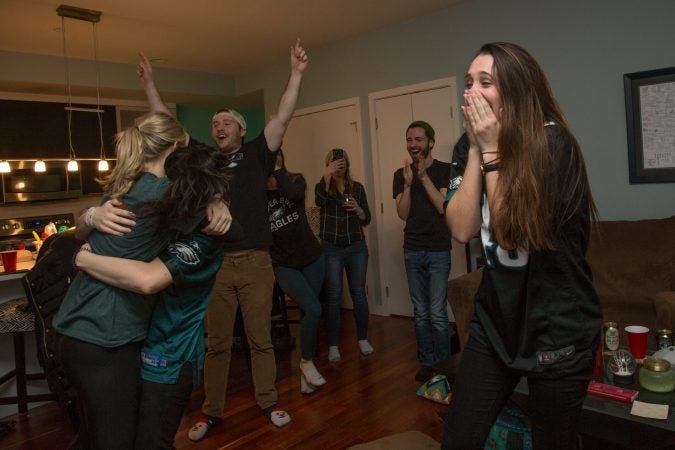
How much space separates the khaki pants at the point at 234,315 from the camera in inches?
96.7

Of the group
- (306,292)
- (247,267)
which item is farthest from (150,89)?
(306,292)

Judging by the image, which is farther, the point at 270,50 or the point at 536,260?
the point at 270,50

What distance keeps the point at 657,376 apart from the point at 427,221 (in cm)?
150

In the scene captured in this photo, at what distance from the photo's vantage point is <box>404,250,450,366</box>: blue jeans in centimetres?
297

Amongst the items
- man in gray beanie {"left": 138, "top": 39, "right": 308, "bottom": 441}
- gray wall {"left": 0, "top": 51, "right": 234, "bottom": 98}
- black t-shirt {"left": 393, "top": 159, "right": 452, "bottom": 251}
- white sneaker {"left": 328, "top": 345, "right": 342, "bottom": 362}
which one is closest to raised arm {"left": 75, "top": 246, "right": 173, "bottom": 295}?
man in gray beanie {"left": 138, "top": 39, "right": 308, "bottom": 441}

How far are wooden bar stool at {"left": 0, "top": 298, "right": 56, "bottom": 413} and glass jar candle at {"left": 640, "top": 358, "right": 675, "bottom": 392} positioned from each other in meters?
2.84

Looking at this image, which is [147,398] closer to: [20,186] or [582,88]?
[582,88]

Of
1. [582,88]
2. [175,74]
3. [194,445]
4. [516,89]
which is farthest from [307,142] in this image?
[516,89]

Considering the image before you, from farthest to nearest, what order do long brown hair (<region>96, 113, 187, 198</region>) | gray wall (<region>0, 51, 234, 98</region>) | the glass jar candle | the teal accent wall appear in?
the teal accent wall < gray wall (<region>0, 51, 234, 98</region>) < the glass jar candle < long brown hair (<region>96, 113, 187, 198</region>)

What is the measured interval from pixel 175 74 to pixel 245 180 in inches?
146

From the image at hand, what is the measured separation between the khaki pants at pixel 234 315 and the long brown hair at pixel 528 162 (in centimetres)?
157

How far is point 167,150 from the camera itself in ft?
4.90

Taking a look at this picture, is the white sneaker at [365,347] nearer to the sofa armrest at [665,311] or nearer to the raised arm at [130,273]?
the sofa armrest at [665,311]

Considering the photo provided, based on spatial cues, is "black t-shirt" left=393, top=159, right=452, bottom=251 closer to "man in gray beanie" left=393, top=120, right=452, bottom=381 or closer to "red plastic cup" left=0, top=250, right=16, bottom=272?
"man in gray beanie" left=393, top=120, right=452, bottom=381
